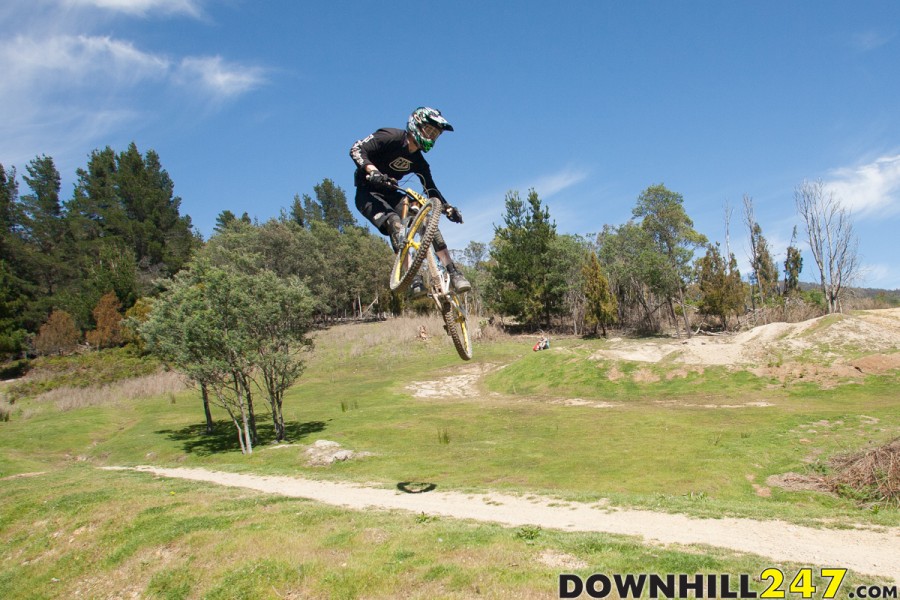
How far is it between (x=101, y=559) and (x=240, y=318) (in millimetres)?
16337

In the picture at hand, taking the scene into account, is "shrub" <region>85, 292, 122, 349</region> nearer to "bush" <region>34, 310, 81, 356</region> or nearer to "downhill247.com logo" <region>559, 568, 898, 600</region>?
"bush" <region>34, 310, 81, 356</region>

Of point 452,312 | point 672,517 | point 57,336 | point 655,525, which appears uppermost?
point 57,336

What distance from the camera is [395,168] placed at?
27.6 ft

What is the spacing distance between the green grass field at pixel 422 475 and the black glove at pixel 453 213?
5.40 m

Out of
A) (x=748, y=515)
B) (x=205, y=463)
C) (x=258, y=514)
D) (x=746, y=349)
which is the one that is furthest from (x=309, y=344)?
(x=746, y=349)

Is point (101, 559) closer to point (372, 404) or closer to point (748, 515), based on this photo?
point (748, 515)

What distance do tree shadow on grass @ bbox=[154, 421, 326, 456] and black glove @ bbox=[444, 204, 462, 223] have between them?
21317mm

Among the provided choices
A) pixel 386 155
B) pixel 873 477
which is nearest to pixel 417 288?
pixel 386 155

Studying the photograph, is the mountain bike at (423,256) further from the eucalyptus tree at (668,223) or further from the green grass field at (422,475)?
the eucalyptus tree at (668,223)

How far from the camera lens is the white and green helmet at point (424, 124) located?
7.72 m

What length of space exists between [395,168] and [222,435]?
2697cm

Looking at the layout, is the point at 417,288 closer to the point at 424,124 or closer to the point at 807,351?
the point at 424,124

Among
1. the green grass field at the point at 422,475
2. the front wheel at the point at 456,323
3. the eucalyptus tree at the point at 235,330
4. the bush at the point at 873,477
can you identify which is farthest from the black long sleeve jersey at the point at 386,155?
the eucalyptus tree at the point at 235,330

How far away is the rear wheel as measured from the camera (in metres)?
7.84
